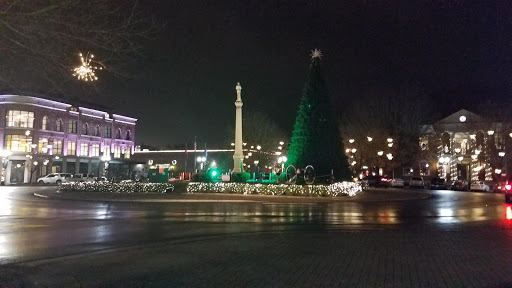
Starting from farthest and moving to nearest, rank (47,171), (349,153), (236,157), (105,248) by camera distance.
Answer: (47,171), (349,153), (236,157), (105,248)

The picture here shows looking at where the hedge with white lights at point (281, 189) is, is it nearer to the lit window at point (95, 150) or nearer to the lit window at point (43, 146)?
the lit window at point (43, 146)

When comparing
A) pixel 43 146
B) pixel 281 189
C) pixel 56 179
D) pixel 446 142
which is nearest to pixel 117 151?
pixel 43 146

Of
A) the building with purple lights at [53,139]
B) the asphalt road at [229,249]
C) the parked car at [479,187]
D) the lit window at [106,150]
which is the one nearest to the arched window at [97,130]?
the building with purple lights at [53,139]

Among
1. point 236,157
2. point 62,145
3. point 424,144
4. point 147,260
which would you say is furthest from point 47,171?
point 147,260

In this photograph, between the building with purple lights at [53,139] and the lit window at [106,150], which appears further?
the lit window at [106,150]

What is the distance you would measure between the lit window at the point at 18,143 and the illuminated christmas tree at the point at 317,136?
46062 millimetres

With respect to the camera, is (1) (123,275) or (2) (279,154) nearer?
(1) (123,275)

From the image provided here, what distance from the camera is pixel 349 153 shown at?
223 ft

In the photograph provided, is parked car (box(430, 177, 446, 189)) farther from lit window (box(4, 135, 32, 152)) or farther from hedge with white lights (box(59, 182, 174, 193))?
lit window (box(4, 135, 32, 152))

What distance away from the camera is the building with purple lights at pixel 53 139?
69125 mm

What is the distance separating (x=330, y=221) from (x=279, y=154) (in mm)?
58335

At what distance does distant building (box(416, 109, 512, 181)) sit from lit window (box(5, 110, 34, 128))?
186ft

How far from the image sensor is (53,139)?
246 ft

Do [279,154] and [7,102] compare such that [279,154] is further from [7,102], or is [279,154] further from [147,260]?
[147,260]
